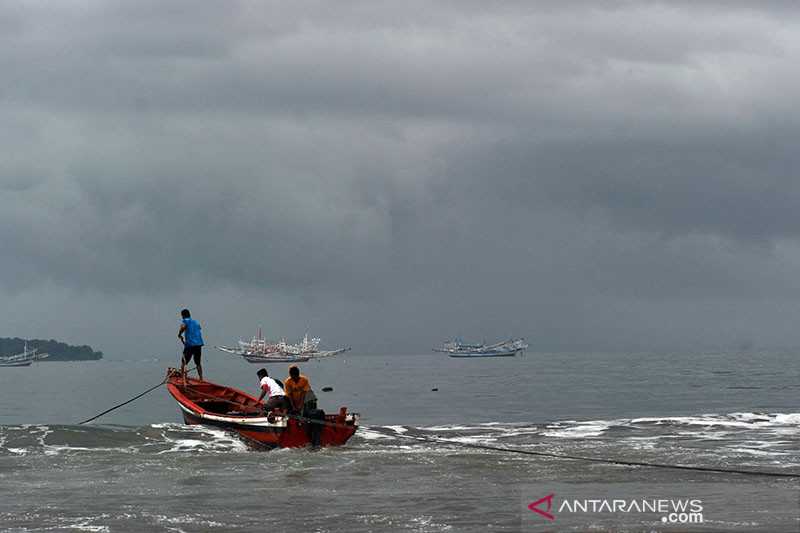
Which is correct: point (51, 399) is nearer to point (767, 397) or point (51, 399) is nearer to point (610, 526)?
point (767, 397)

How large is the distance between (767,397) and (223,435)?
46785 millimetres

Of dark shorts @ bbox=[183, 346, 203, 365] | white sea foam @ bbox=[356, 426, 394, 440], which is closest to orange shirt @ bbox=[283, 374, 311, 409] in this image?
white sea foam @ bbox=[356, 426, 394, 440]

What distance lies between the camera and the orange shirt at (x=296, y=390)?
104ft

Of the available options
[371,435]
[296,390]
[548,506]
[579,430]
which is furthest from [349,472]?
[579,430]

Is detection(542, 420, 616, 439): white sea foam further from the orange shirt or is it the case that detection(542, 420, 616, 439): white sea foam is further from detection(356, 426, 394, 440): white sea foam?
the orange shirt

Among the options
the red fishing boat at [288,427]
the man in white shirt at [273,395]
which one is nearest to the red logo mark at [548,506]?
the red fishing boat at [288,427]

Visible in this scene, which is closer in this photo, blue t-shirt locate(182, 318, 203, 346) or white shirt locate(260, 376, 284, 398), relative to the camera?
white shirt locate(260, 376, 284, 398)

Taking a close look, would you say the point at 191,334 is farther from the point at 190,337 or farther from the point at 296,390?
the point at 296,390

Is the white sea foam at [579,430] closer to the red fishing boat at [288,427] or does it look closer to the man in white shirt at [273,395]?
the red fishing boat at [288,427]

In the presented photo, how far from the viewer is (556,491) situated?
74.6ft

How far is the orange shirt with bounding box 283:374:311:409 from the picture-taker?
3175cm

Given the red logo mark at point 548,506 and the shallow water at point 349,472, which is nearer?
the red logo mark at point 548,506

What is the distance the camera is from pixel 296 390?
104 feet

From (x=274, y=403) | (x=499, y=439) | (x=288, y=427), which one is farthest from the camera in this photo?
(x=499, y=439)
